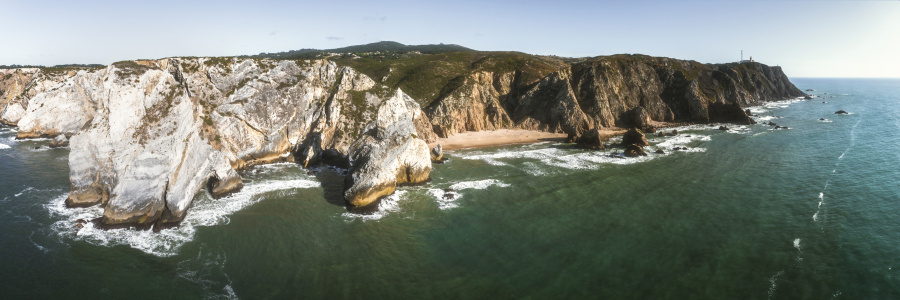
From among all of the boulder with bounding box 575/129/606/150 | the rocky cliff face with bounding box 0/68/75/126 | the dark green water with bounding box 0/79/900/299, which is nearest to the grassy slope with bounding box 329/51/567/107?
the boulder with bounding box 575/129/606/150

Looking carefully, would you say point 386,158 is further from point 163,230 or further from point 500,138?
point 500,138

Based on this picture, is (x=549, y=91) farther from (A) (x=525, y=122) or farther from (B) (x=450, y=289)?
(B) (x=450, y=289)

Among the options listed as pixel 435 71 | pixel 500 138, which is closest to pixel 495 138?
pixel 500 138

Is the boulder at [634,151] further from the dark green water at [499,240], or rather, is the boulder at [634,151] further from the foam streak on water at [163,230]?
the foam streak on water at [163,230]

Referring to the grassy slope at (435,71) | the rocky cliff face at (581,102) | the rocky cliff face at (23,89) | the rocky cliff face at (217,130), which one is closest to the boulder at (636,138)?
the rocky cliff face at (581,102)

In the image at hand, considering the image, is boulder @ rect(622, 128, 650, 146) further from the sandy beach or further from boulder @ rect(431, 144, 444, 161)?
boulder @ rect(431, 144, 444, 161)

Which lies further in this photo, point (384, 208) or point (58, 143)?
point (58, 143)
